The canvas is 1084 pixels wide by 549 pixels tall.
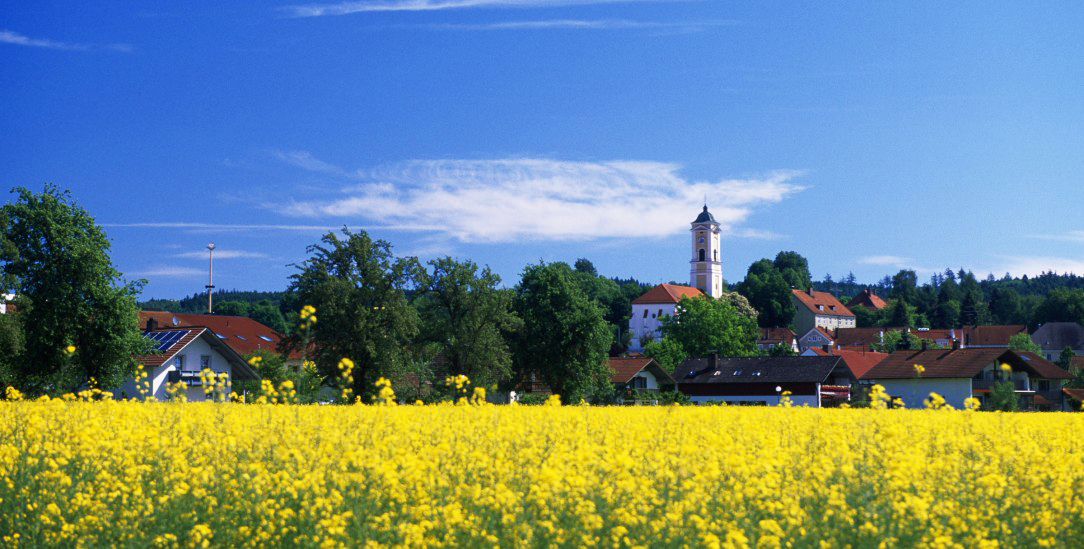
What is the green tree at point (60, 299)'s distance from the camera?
37906 mm

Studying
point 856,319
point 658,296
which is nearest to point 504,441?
point 658,296

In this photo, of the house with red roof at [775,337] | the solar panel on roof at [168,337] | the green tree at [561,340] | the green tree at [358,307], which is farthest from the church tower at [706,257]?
the green tree at [358,307]

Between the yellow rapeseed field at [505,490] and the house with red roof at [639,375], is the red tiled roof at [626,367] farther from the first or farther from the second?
the yellow rapeseed field at [505,490]

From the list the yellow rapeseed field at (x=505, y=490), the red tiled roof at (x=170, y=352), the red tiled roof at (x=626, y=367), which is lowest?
the yellow rapeseed field at (x=505, y=490)

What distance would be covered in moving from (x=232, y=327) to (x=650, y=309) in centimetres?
8021

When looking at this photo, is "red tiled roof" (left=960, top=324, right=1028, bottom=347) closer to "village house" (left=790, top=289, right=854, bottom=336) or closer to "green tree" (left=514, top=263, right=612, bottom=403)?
"village house" (left=790, top=289, right=854, bottom=336)

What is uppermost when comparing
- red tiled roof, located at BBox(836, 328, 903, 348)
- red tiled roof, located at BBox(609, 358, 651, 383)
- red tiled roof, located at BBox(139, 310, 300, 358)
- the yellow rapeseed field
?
red tiled roof, located at BBox(836, 328, 903, 348)

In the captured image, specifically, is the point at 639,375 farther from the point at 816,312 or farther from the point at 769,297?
the point at 816,312

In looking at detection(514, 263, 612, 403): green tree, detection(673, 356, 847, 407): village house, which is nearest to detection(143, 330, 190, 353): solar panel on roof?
detection(514, 263, 612, 403): green tree

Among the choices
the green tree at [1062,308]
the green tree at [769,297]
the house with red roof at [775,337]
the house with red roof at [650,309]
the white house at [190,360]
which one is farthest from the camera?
the green tree at [1062,308]

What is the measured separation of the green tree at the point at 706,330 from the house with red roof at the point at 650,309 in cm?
4316

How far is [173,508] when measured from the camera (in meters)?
8.87

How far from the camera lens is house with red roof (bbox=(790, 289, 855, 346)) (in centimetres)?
16125

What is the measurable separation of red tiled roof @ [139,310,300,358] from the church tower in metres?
92.0
